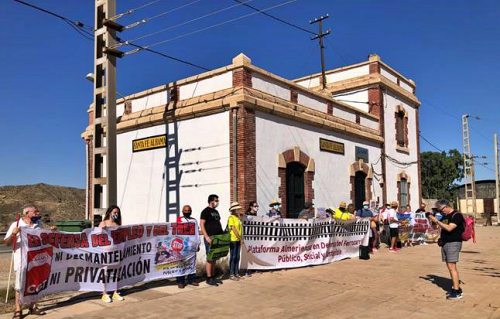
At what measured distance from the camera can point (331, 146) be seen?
1645 centimetres

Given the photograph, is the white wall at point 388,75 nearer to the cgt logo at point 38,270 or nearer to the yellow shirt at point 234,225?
the yellow shirt at point 234,225

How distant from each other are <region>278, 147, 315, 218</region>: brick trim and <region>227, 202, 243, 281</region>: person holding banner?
4.03 metres

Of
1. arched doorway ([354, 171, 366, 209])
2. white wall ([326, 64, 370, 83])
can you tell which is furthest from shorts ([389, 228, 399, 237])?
white wall ([326, 64, 370, 83])

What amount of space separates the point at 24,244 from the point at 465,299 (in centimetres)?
739

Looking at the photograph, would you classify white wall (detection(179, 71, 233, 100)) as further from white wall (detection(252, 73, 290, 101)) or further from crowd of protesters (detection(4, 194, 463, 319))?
crowd of protesters (detection(4, 194, 463, 319))

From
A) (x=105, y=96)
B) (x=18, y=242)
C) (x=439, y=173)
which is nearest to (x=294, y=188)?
(x=105, y=96)

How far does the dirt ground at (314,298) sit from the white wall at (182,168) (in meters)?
3.51

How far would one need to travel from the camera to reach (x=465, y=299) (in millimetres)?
7945

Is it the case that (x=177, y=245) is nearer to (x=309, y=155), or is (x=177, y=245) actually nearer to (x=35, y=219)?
(x=35, y=219)

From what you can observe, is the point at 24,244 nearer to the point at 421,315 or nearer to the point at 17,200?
the point at 421,315

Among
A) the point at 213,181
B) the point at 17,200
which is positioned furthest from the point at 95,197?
the point at 17,200

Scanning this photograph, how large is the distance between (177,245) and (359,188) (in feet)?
36.3

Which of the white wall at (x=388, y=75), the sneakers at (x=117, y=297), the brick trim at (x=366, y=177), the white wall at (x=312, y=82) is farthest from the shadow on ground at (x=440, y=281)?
the white wall at (x=312, y=82)

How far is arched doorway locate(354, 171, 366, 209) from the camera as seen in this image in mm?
18250
